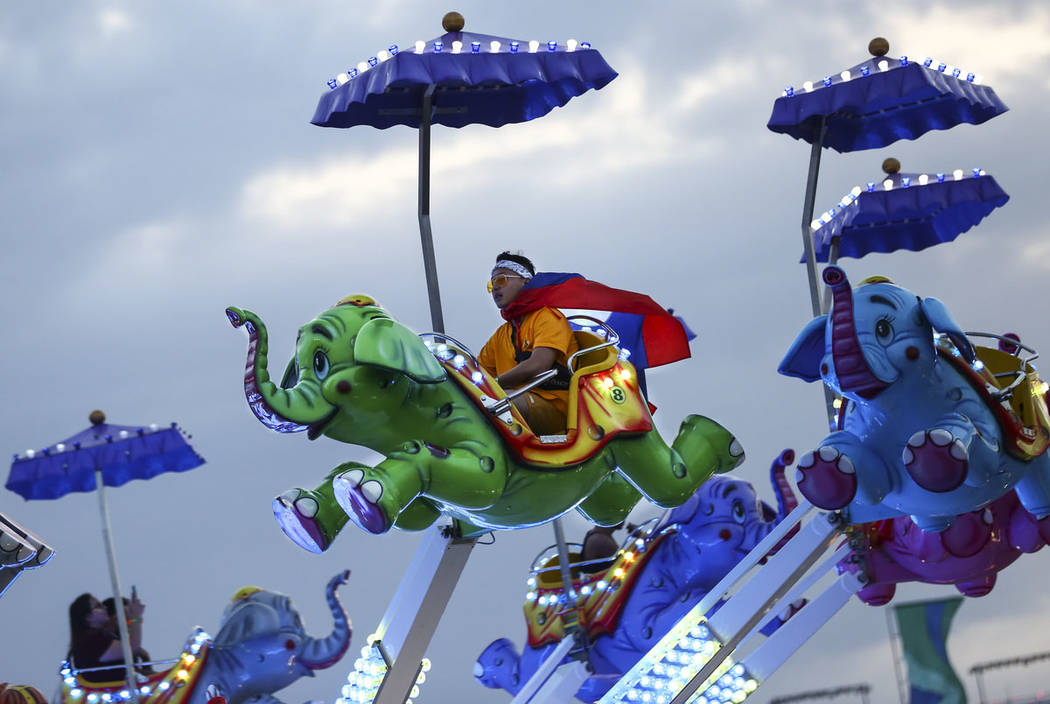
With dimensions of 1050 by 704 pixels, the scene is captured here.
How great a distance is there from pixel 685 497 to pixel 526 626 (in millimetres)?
3426

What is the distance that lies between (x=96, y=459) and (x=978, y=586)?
468 cm

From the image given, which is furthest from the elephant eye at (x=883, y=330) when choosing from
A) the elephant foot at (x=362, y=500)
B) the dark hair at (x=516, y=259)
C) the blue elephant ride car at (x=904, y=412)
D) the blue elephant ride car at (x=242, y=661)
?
the blue elephant ride car at (x=242, y=661)

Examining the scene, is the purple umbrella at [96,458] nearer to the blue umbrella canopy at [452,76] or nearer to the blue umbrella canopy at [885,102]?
the blue umbrella canopy at [452,76]

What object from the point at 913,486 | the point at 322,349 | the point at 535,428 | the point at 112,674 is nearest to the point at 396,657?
the point at 535,428

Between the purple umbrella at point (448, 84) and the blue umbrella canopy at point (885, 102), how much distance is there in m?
1.32

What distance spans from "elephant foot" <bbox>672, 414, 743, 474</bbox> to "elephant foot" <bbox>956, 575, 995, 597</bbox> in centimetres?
172

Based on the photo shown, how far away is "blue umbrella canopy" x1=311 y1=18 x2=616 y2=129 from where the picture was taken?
5.02m

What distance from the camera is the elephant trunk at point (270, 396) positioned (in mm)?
4219

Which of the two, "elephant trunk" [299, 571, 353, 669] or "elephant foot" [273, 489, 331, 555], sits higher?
"elephant trunk" [299, 571, 353, 669]

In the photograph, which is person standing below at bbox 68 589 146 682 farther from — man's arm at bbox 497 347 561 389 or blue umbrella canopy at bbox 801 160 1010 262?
blue umbrella canopy at bbox 801 160 1010 262

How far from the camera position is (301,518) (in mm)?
4246

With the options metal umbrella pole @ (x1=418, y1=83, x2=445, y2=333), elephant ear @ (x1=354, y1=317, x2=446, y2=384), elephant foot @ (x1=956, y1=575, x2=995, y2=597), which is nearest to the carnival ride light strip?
elephant foot @ (x1=956, y1=575, x2=995, y2=597)

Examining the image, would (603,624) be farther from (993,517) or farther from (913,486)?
(913,486)

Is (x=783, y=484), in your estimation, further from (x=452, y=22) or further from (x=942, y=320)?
(x=452, y=22)
